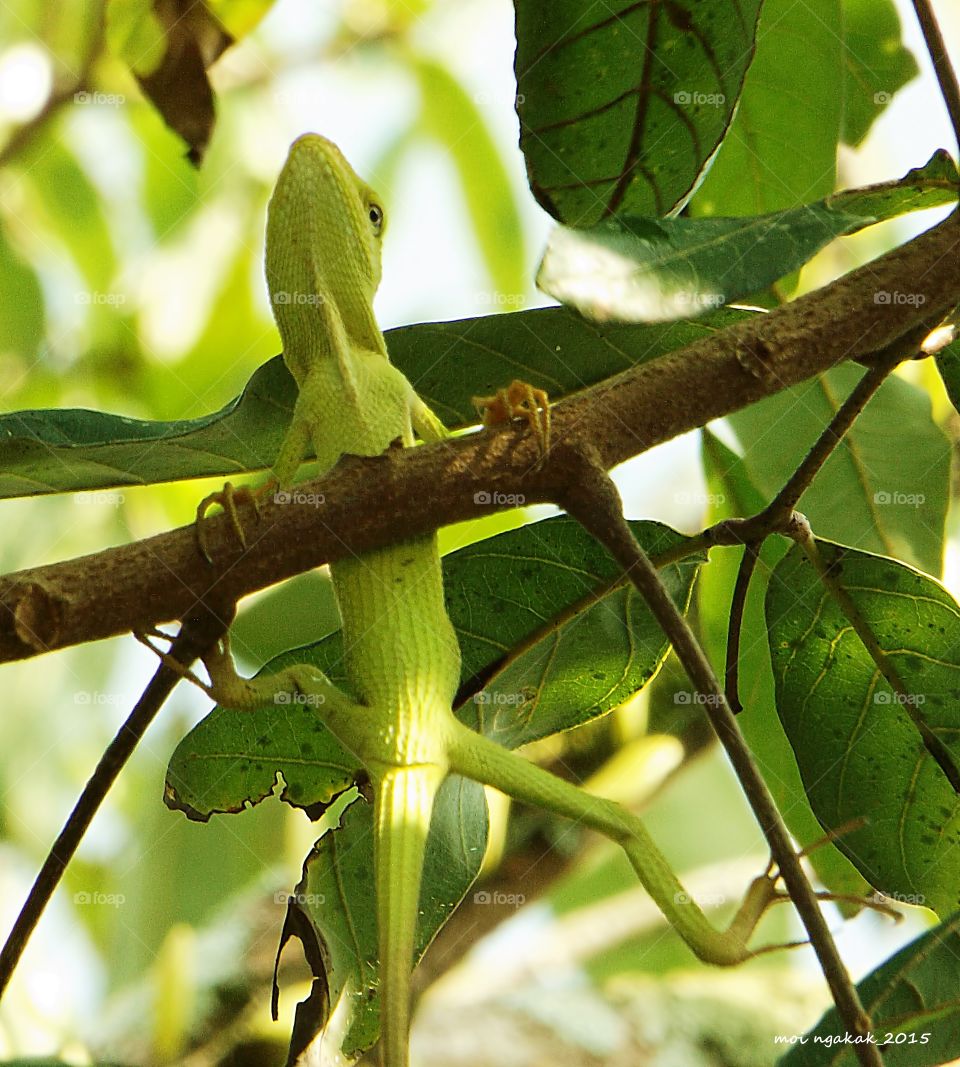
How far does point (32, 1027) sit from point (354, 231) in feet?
6.89

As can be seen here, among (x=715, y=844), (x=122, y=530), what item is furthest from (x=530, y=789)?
(x=715, y=844)

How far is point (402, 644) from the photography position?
5.76 ft

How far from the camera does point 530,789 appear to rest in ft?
5.73

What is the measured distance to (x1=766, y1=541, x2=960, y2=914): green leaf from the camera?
1839 millimetres

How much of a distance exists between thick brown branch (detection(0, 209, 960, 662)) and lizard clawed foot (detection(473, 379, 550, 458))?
0.06 feet

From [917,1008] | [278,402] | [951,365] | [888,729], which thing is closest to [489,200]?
[278,402]

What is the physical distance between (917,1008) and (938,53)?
4.37 ft

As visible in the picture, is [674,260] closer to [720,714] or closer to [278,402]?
[720,714]

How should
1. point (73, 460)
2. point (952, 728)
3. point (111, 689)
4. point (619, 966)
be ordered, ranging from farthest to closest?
point (619, 966)
point (111, 689)
point (952, 728)
point (73, 460)

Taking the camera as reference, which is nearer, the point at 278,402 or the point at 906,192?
the point at 906,192

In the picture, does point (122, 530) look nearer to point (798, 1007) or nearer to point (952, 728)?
point (952, 728)
